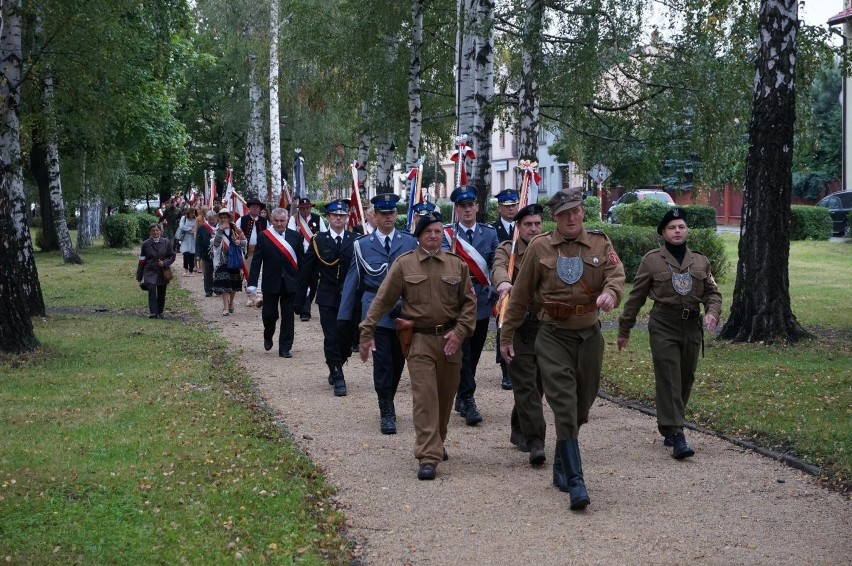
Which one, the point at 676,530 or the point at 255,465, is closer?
the point at 676,530

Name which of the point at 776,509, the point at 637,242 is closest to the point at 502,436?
the point at 776,509

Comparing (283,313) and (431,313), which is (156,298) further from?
(431,313)

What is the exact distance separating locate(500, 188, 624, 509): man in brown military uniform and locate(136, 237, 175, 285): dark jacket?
1283 centimetres

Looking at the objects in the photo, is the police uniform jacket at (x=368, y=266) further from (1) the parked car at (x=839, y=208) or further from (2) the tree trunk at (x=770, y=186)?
(1) the parked car at (x=839, y=208)

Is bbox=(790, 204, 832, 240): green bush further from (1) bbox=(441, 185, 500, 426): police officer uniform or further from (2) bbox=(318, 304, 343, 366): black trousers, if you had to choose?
(1) bbox=(441, 185, 500, 426): police officer uniform

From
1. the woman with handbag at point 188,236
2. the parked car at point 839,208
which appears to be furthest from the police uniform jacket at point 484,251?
the parked car at point 839,208

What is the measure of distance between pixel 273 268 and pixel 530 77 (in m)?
8.22

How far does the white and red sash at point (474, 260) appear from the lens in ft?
35.0

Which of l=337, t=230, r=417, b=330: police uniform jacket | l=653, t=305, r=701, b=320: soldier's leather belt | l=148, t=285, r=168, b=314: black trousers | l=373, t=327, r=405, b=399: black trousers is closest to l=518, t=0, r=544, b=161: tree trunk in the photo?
l=148, t=285, r=168, b=314: black trousers

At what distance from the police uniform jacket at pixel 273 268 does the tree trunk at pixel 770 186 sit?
5.60 meters

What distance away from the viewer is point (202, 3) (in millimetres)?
40594

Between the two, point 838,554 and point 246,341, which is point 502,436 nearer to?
point 838,554

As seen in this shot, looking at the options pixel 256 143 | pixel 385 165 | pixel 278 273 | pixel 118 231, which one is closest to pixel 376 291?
pixel 278 273

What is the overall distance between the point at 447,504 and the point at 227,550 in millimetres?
1602
